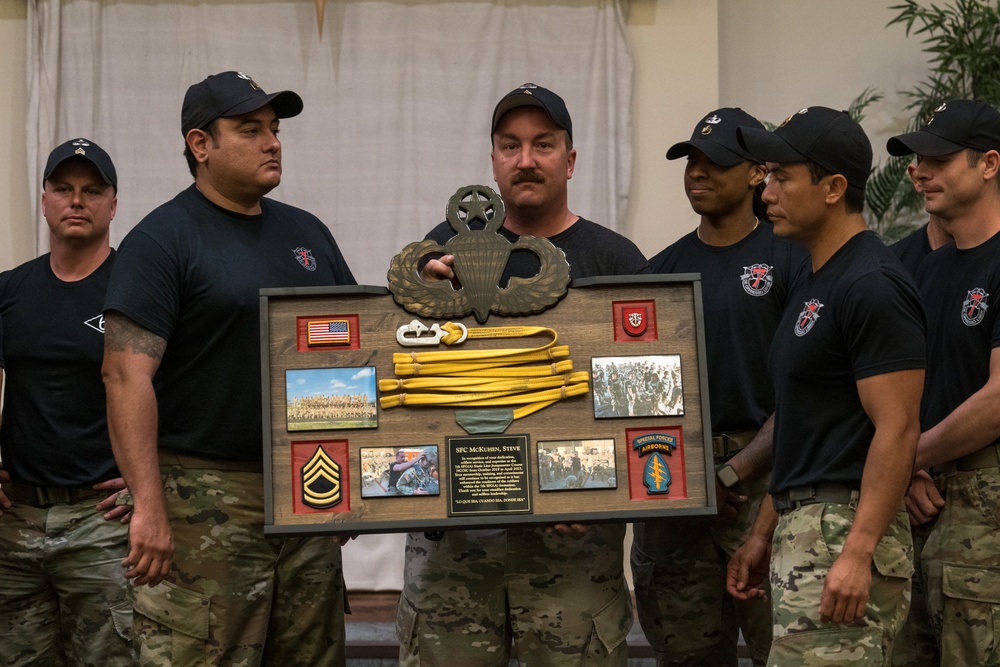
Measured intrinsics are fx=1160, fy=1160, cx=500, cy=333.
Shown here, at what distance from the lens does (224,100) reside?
2.87 m

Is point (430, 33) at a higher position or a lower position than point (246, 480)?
higher

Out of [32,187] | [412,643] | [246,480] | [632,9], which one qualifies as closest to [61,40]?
[32,187]

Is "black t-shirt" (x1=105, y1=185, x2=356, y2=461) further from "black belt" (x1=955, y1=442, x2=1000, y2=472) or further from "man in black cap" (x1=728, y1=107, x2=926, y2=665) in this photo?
"black belt" (x1=955, y1=442, x2=1000, y2=472)

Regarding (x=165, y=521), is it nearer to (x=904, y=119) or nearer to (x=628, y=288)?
(x=628, y=288)

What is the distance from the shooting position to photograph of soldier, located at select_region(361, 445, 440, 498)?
2.50 metres

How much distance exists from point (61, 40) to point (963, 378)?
4.10 metres

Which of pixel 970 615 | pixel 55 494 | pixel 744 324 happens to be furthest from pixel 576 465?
pixel 55 494

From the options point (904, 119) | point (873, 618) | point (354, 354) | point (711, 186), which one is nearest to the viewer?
point (873, 618)

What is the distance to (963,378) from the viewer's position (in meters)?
2.93

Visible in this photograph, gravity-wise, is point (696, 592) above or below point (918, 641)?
above

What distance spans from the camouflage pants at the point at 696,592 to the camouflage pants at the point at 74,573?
1.47 metres

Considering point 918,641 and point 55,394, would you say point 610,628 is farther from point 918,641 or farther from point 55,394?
point 55,394

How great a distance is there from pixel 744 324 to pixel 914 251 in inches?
24.9

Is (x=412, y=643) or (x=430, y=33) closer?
(x=412, y=643)
